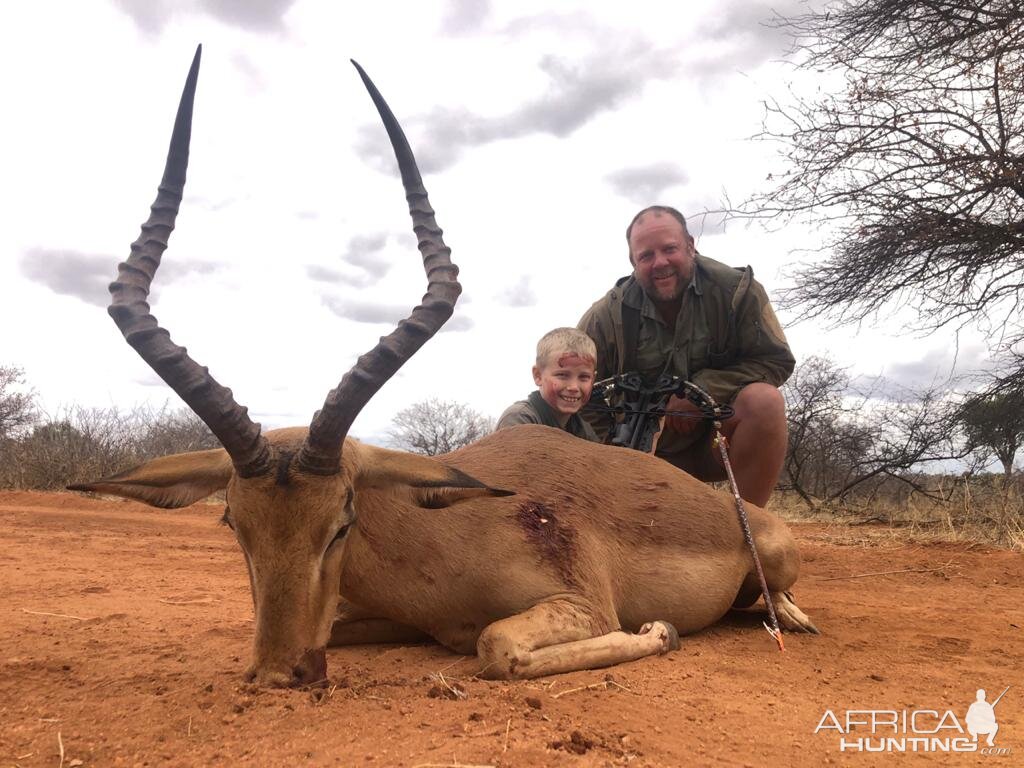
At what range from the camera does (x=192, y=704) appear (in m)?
2.71

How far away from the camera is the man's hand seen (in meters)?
6.76

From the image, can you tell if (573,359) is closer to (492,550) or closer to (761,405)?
(761,405)

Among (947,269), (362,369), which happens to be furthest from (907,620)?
(947,269)

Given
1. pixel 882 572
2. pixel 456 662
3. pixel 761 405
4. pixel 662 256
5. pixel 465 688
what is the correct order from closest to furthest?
pixel 465 688 → pixel 456 662 → pixel 761 405 → pixel 662 256 → pixel 882 572

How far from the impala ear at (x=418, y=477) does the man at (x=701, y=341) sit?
3466 millimetres

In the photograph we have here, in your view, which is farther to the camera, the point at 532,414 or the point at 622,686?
the point at 532,414

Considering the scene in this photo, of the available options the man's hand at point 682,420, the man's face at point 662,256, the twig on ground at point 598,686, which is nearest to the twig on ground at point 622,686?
the twig on ground at point 598,686

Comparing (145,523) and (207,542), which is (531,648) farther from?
(145,523)

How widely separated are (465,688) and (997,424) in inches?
497

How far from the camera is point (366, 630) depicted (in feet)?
13.6

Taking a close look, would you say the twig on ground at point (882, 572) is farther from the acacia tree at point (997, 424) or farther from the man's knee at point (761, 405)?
the acacia tree at point (997, 424)

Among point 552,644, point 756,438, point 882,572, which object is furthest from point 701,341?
point 552,644

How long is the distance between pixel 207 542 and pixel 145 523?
260 centimetres

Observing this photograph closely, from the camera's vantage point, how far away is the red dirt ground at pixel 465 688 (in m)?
2.29
